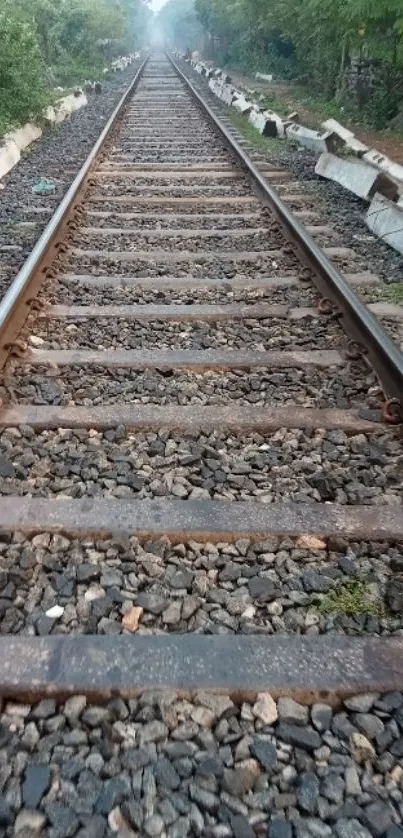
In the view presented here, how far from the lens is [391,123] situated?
11367 mm

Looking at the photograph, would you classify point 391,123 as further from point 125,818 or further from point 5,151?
point 125,818

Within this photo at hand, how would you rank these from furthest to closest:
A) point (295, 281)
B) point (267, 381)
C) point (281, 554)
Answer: point (295, 281) → point (267, 381) → point (281, 554)

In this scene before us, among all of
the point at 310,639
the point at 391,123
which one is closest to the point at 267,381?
the point at 310,639

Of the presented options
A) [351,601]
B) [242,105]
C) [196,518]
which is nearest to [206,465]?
[196,518]

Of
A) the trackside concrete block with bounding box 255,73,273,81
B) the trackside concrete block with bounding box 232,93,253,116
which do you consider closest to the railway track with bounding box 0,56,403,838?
the trackside concrete block with bounding box 232,93,253,116

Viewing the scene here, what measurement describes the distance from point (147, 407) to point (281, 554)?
1065mm

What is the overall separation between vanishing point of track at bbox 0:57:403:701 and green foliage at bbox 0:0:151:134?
5716mm

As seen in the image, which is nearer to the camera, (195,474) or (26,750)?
(26,750)

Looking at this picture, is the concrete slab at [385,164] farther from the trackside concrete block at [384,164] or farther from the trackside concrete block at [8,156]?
the trackside concrete block at [8,156]

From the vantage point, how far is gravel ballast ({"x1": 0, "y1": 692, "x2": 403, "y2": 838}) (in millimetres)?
1412

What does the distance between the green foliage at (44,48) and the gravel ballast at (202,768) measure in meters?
8.73

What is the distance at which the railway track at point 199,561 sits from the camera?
149cm

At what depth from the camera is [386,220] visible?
18.1 feet

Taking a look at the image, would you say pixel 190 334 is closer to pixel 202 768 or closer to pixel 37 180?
pixel 202 768
